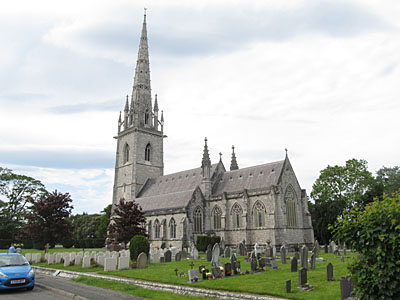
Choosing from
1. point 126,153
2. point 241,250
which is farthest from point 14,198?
point 241,250

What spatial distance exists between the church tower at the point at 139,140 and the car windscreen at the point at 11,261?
1380 inches

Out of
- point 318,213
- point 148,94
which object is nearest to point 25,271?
point 318,213

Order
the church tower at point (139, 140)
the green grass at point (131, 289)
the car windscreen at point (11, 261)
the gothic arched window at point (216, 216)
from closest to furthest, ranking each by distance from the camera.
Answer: the green grass at point (131, 289)
the car windscreen at point (11, 261)
the gothic arched window at point (216, 216)
the church tower at point (139, 140)

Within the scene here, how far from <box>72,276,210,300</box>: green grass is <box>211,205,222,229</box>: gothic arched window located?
2336 centimetres

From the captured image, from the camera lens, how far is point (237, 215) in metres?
36.2

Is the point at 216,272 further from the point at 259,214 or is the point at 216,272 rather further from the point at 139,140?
the point at 139,140

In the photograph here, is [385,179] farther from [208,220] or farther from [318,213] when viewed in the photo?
[208,220]

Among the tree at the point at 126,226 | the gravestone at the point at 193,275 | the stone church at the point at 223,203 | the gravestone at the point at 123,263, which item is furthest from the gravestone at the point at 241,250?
the gravestone at the point at 193,275

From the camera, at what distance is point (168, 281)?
1388 centimetres

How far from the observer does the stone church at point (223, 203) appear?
110ft

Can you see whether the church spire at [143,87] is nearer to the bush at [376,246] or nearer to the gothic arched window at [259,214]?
the gothic arched window at [259,214]

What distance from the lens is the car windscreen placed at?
12977 mm

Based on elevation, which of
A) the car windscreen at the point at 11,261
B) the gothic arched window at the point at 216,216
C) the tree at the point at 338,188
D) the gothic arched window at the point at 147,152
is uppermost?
the gothic arched window at the point at 147,152

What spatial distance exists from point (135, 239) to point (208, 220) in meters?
16.4
